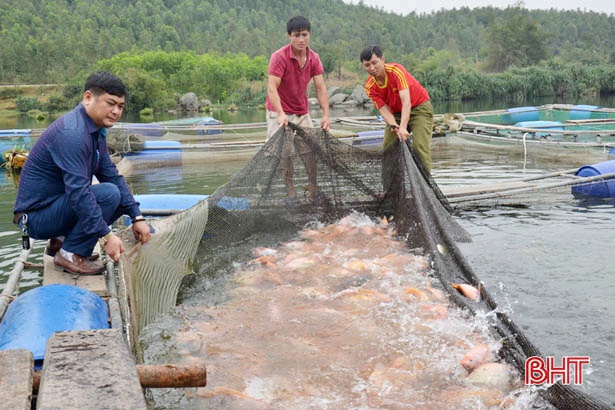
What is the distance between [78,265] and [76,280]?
109 millimetres

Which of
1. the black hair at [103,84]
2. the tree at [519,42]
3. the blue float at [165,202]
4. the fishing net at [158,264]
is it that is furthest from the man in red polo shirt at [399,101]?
the tree at [519,42]

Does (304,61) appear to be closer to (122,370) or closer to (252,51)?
(122,370)

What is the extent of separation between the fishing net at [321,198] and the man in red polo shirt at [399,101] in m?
0.60

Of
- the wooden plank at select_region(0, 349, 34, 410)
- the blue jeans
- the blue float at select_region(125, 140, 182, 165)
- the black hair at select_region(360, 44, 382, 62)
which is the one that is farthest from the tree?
the wooden plank at select_region(0, 349, 34, 410)

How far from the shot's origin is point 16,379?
1913mm

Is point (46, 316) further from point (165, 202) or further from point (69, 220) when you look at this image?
point (165, 202)

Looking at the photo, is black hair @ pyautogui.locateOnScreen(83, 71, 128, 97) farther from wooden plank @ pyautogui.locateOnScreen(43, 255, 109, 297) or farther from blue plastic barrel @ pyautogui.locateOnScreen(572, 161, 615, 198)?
blue plastic barrel @ pyautogui.locateOnScreen(572, 161, 615, 198)

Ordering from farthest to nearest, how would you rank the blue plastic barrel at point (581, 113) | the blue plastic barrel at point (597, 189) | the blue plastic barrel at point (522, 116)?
the blue plastic barrel at point (522, 116), the blue plastic barrel at point (581, 113), the blue plastic barrel at point (597, 189)

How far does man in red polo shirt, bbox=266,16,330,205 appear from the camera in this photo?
602cm

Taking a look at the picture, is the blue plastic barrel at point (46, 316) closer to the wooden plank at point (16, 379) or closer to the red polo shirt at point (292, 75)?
the wooden plank at point (16, 379)

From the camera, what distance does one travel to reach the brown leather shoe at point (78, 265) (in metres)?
3.96

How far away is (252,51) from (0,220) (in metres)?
88.5

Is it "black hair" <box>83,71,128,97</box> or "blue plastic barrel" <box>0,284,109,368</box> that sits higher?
"black hair" <box>83,71,128,97</box>

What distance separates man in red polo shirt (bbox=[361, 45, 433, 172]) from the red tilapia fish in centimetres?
191
